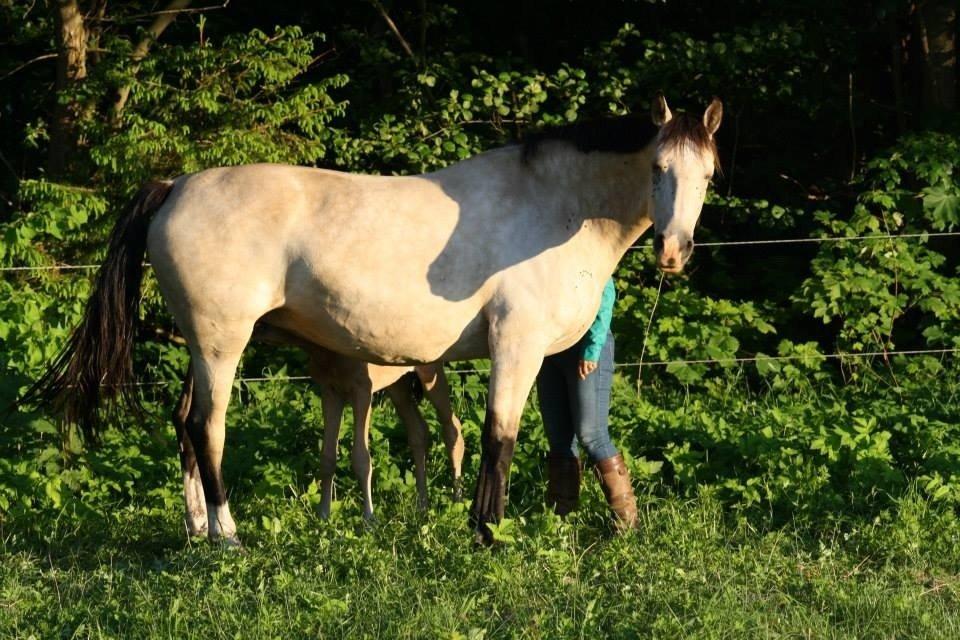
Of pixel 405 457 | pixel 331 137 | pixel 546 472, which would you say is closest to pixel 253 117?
pixel 331 137

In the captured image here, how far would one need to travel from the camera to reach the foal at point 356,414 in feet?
22.4

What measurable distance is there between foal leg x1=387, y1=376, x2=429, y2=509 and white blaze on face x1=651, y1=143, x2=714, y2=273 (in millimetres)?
2029

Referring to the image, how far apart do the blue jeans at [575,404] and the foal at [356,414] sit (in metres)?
0.74

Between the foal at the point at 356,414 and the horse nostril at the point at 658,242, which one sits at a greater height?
the horse nostril at the point at 658,242

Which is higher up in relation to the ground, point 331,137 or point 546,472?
point 331,137

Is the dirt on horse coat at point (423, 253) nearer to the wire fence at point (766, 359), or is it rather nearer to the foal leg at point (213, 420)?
the foal leg at point (213, 420)

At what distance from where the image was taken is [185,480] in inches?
268

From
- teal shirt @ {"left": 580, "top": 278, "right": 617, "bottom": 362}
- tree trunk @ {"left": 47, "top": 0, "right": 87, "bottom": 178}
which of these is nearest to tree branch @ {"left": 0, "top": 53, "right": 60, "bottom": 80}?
tree trunk @ {"left": 47, "top": 0, "right": 87, "bottom": 178}

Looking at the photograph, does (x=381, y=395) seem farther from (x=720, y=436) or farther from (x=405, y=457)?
(x=720, y=436)

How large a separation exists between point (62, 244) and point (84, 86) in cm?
123

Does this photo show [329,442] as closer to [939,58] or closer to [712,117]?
[712,117]

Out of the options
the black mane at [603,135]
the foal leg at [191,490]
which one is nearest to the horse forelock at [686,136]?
the black mane at [603,135]

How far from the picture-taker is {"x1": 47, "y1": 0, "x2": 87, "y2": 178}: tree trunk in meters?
10.5

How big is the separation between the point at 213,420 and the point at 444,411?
1.54 m
